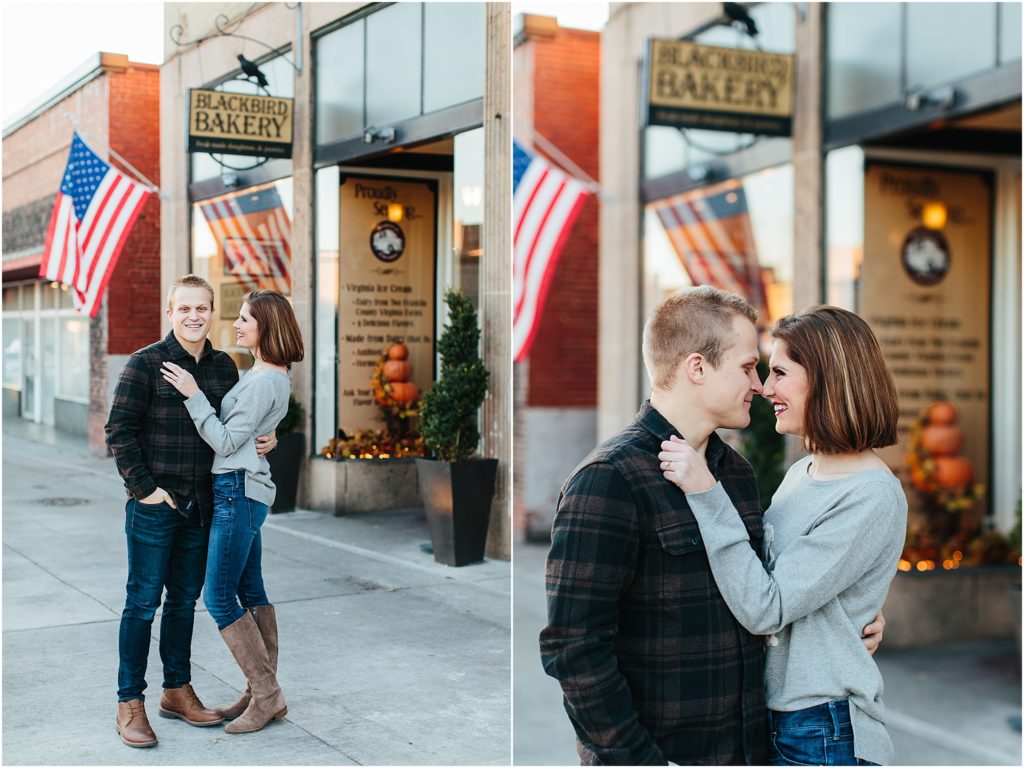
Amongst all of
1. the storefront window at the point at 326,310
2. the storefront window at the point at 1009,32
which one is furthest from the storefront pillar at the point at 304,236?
the storefront window at the point at 1009,32

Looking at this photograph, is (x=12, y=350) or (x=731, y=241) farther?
(x=731, y=241)

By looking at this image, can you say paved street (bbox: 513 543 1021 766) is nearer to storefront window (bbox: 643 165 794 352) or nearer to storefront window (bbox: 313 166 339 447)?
storefront window (bbox: 313 166 339 447)

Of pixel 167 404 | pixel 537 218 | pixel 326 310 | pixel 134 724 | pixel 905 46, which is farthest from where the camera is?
pixel 905 46

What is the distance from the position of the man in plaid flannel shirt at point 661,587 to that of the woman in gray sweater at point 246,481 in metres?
1.71

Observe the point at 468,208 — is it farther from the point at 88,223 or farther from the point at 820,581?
the point at 820,581

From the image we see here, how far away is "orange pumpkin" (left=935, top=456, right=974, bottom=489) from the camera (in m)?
7.07

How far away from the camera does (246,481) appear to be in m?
3.76

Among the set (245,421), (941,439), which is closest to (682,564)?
(245,421)

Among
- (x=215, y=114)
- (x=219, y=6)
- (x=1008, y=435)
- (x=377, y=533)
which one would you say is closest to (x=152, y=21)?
(x=219, y=6)

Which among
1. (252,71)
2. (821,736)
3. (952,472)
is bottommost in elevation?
(821,736)

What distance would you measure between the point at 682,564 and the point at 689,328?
48 cm

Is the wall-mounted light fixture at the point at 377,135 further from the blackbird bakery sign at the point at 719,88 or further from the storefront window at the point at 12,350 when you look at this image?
the blackbird bakery sign at the point at 719,88

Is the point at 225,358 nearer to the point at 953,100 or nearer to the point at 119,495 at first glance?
the point at 119,495

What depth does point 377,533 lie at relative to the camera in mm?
4719
